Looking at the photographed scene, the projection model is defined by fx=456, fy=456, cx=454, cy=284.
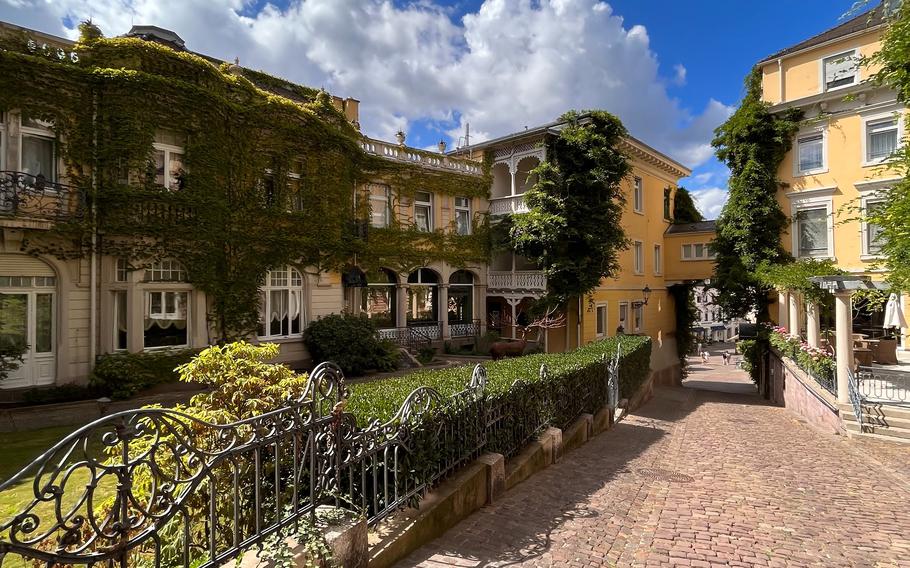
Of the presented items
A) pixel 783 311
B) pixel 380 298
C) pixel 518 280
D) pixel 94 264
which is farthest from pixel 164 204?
pixel 783 311

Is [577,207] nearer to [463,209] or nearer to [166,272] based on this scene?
[463,209]

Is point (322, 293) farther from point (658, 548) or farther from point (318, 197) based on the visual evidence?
point (658, 548)

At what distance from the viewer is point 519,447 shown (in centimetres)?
721

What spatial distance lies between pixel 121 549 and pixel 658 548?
16.2ft

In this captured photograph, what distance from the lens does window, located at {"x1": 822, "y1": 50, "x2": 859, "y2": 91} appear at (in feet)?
63.7

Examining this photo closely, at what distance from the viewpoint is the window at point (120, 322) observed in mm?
13141

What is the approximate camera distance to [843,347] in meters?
11.8

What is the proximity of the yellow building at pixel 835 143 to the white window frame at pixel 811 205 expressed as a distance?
0.03 metres

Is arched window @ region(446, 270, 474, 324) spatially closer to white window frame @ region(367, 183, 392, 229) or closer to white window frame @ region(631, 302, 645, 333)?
white window frame @ region(367, 183, 392, 229)

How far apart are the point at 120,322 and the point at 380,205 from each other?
1077 centimetres

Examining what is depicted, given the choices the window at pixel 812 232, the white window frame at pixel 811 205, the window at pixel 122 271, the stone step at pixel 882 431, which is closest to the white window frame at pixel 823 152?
the white window frame at pixel 811 205

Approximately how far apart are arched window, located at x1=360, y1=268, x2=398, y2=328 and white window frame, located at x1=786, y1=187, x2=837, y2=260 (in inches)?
715

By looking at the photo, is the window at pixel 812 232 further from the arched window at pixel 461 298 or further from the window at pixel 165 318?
the window at pixel 165 318

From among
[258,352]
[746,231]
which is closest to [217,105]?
[258,352]
